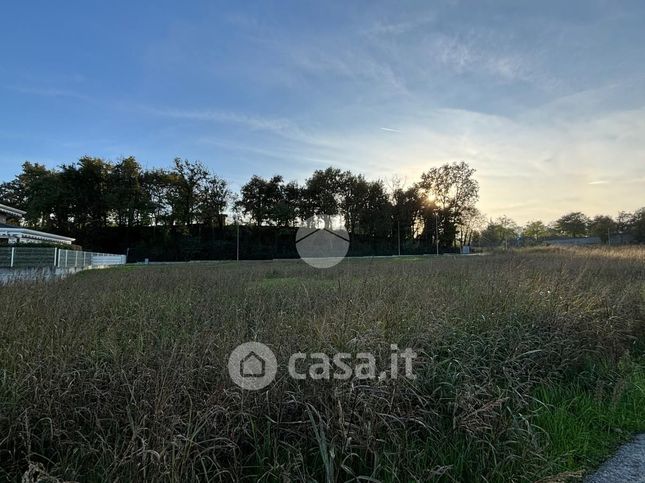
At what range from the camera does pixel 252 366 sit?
252cm

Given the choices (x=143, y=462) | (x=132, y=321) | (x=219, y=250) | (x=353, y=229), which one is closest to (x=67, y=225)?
(x=219, y=250)

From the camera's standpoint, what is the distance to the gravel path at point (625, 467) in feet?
6.83

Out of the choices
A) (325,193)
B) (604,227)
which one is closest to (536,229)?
(604,227)

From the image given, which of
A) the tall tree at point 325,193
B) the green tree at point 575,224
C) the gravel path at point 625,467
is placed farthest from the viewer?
the green tree at point 575,224

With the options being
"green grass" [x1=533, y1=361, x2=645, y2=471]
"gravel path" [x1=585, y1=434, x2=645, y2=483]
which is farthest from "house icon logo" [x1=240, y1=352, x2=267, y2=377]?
"gravel path" [x1=585, y1=434, x2=645, y2=483]

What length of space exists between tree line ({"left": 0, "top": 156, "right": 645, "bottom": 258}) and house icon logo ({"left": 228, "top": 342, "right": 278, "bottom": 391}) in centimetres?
3550

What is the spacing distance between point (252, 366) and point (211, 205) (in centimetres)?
3765

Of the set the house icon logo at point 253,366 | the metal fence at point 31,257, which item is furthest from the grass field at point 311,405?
the metal fence at point 31,257

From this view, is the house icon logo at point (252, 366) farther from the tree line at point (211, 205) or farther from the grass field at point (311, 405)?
the tree line at point (211, 205)

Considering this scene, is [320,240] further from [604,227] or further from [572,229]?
[572,229]

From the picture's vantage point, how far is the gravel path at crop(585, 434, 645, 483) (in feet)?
6.83

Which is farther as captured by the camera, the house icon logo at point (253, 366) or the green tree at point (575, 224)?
the green tree at point (575, 224)

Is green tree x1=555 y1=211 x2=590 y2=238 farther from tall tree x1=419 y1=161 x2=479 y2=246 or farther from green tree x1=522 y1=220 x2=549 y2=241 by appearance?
tall tree x1=419 y1=161 x2=479 y2=246

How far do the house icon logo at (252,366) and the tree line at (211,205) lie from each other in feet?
116
